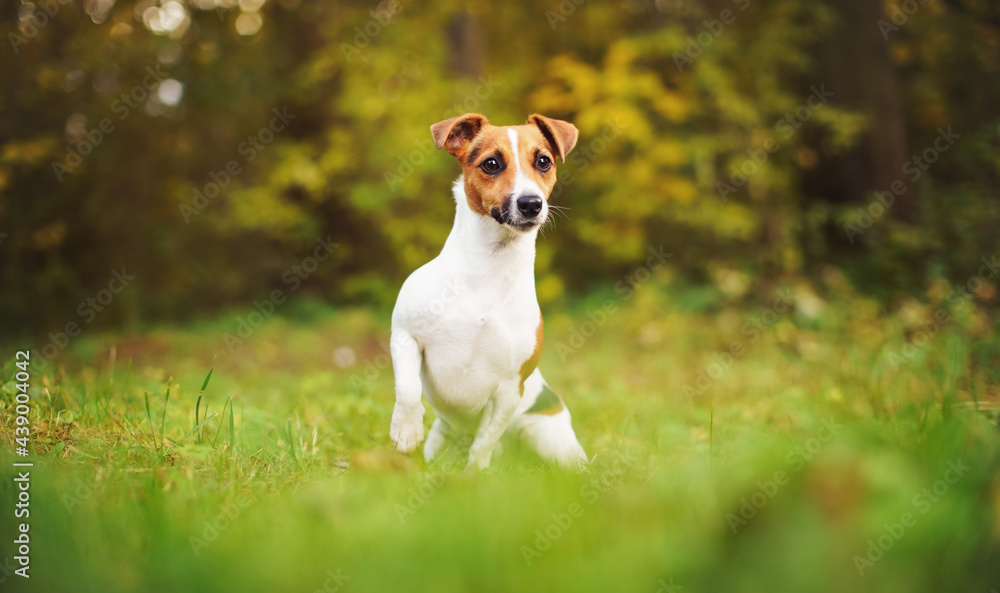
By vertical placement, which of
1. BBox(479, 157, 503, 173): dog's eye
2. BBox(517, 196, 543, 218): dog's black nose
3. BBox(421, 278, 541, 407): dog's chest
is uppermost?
BBox(479, 157, 503, 173): dog's eye

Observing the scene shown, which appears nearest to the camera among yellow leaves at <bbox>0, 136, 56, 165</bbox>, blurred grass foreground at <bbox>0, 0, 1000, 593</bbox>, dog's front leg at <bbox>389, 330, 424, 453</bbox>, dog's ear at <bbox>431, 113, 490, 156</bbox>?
blurred grass foreground at <bbox>0, 0, 1000, 593</bbox>

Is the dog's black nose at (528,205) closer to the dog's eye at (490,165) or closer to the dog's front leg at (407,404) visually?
the dog's eye at (490,165)

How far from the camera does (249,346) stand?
Result: 7.69 metres

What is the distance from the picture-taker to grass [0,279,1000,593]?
1.47m

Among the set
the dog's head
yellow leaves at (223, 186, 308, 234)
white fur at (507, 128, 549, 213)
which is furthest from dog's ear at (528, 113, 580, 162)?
yellow leaves at (223, 186, 308, 234)

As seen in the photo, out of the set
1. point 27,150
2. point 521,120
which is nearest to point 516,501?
point 521,120

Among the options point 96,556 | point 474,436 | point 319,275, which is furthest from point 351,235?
point 96,556

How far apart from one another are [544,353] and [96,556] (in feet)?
19.0

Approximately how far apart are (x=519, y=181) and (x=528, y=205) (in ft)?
0.56

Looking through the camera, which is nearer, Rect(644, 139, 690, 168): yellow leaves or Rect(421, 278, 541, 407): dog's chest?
Rect(421, 278, 541, 407): dog's chest

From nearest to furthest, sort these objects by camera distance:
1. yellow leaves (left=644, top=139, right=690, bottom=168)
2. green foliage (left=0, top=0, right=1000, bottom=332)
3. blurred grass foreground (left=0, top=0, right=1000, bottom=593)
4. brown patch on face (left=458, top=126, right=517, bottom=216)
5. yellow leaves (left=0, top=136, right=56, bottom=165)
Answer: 1. blurred grass foreground (left=0, top=0, right=1000, bottom=593)
2. brown patch on face (left=458, top=126, right=517, bottom=216)
3. yellow leaves (left=0, top=136, right=56, bottom=165)
4. green foliage (left=0, top=0, right=1000, bottom=332)
5. yellow leaves (left=644, top=139, right=690, bottom=168)

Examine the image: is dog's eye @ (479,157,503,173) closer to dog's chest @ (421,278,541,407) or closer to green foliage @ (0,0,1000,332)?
dog's chest @ (421,278,541,407)

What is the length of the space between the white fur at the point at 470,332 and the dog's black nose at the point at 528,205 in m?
0.12

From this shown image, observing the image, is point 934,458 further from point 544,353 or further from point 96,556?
point 544,353
